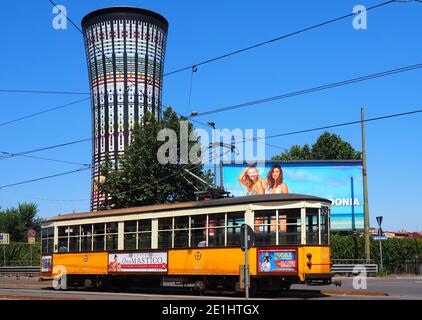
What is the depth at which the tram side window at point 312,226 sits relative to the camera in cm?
1917

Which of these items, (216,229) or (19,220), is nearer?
(216,229)

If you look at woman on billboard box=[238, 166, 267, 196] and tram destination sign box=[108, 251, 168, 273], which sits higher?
woman on billboard box=[238, 166, 267, 196]

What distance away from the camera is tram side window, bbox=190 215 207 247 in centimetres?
2104

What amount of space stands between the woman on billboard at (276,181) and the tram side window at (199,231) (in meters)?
22.3

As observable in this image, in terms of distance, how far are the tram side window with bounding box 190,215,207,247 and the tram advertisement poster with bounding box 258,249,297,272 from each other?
2281 millimetres

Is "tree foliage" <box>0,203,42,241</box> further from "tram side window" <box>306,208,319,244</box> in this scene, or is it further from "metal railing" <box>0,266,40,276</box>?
"tram side window" <box>306,208,319,244</box>

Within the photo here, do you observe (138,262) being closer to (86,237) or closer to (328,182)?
(86,237)

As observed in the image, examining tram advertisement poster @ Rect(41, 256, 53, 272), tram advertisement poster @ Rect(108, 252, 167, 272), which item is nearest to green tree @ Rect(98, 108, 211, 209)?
tram advertisement poster @ Rect(41, 256, 53, 272)

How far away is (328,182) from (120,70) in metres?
23.0

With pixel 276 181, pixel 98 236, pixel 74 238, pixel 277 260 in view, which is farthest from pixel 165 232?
pixel 276 181

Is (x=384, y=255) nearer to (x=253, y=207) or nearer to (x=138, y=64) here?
(x=253, y=207)

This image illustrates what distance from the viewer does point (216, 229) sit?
815 inches

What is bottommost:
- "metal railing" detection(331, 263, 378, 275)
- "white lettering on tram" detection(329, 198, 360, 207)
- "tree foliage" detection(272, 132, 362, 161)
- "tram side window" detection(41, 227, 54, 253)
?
"metal railing" detection(331, 263, 378, 275)

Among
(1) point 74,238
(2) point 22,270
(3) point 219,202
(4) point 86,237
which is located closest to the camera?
(3) point 219,202
